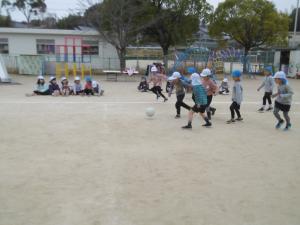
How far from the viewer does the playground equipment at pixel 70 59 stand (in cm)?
2531

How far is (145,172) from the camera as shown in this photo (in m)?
5.04

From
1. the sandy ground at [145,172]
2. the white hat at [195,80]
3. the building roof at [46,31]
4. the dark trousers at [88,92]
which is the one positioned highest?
the building roof at [46,31]

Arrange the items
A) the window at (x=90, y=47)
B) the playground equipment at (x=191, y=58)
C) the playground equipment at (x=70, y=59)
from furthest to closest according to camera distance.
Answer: the window at (x=90, y=47) → the playground equipment at (x=70, y=59) → the playground equipment at (x=191, y=58)

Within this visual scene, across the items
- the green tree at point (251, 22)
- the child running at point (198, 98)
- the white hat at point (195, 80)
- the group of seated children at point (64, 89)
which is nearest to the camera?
the child running at point (198, 98)

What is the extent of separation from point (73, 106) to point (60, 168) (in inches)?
234

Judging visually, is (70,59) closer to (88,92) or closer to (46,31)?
(46,31)

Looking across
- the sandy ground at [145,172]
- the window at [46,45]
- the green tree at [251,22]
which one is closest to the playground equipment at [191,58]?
the green tree at [251,22]

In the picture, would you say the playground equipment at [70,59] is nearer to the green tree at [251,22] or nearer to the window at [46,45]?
the window at [46,45]

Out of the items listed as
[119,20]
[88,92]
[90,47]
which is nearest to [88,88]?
[88,92]

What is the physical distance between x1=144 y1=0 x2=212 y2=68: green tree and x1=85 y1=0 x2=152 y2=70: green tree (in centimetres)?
105

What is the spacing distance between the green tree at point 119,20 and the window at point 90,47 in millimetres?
2013

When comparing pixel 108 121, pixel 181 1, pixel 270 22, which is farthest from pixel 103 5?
pixel 108 121

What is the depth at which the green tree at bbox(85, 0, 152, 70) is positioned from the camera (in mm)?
25828

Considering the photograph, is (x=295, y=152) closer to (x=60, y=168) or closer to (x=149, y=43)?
(x=60, y=168)
